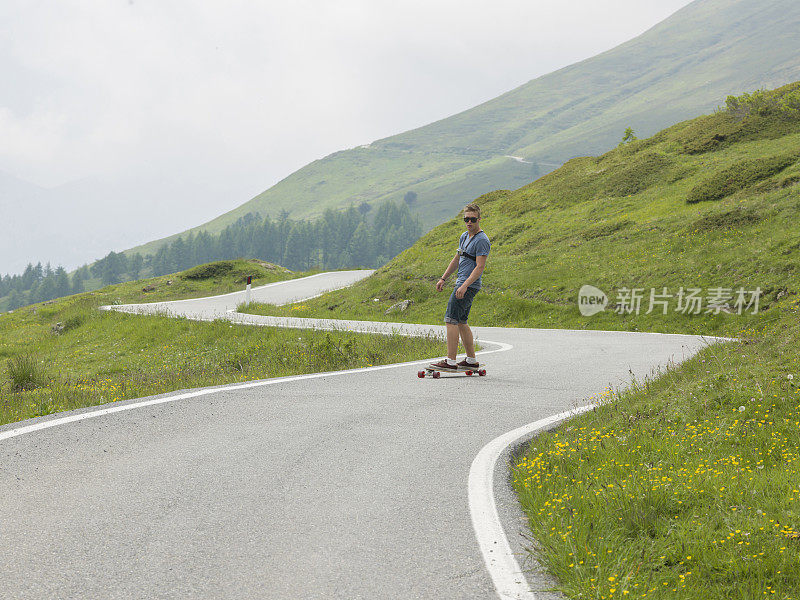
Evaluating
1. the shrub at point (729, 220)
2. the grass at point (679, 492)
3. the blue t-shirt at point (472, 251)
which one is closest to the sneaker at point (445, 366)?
the blue t-shirt at point (472, 251)

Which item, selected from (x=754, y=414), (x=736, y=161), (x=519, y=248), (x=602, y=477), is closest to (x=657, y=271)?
(x=519, y=248)

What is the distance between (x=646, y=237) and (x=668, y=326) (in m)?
8.07

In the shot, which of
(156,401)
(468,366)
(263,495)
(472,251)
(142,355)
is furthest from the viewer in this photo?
(142,355)

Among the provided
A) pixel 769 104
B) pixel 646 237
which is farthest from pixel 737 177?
pixel 769 104

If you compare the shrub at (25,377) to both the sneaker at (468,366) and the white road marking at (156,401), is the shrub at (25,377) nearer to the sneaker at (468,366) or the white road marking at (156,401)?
the white road marking at (156,401)

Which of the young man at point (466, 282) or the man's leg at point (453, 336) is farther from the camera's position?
the man's leg at point (453, 336)

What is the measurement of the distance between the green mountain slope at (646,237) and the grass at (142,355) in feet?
22.1

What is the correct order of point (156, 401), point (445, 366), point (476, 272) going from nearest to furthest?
point (156, 401) < point (476, 272) < point (445, 366)

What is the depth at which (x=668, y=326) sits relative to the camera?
17312 millimetres

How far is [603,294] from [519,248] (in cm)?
936

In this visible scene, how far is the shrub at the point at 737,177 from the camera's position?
25016mm

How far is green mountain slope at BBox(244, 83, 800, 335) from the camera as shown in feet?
60.2

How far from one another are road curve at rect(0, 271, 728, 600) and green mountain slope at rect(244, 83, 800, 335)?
488 inches

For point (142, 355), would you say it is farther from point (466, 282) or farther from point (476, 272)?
point (476, 272)
